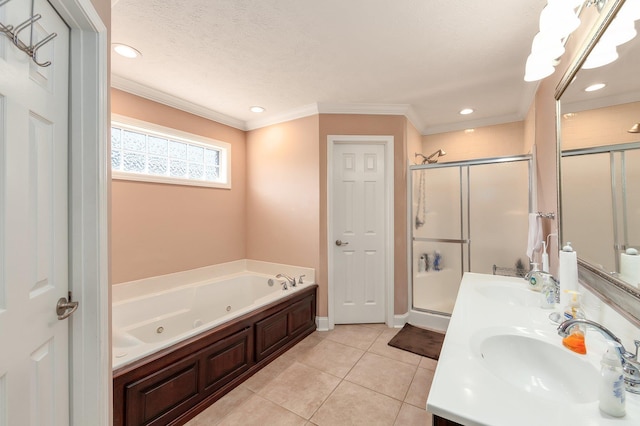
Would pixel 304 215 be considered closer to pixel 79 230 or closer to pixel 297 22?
pixel 297 22

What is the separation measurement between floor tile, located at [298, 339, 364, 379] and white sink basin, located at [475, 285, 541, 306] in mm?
1229

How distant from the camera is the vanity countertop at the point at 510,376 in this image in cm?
61

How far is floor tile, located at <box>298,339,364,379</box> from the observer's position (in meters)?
2.15

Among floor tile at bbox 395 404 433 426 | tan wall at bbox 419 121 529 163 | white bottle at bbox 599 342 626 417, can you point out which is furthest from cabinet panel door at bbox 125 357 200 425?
tan wall at bbox 419 121 529 163

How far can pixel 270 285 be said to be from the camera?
2971mm

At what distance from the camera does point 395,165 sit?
2885mm

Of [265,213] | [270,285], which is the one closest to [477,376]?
[270,285]

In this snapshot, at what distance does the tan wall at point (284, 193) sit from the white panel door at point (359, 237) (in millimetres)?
284

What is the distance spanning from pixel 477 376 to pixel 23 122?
5.13ft

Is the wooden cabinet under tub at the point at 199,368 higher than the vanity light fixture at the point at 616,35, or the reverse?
the vanity light fixture at the point at 616,35

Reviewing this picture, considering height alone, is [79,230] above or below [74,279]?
above

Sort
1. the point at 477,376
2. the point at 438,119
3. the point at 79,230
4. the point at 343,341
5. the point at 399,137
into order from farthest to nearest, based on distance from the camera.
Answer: the point at 438,119
the point at 399,137
the point at 343,341
the point at 79,230
the point at 477,376

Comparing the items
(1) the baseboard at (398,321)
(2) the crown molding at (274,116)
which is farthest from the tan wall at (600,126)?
(1) the baseboard at (398,321)

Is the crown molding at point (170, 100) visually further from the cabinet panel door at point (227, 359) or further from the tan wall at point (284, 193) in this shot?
Answer: the cabinet panel door at point (227, 359)
